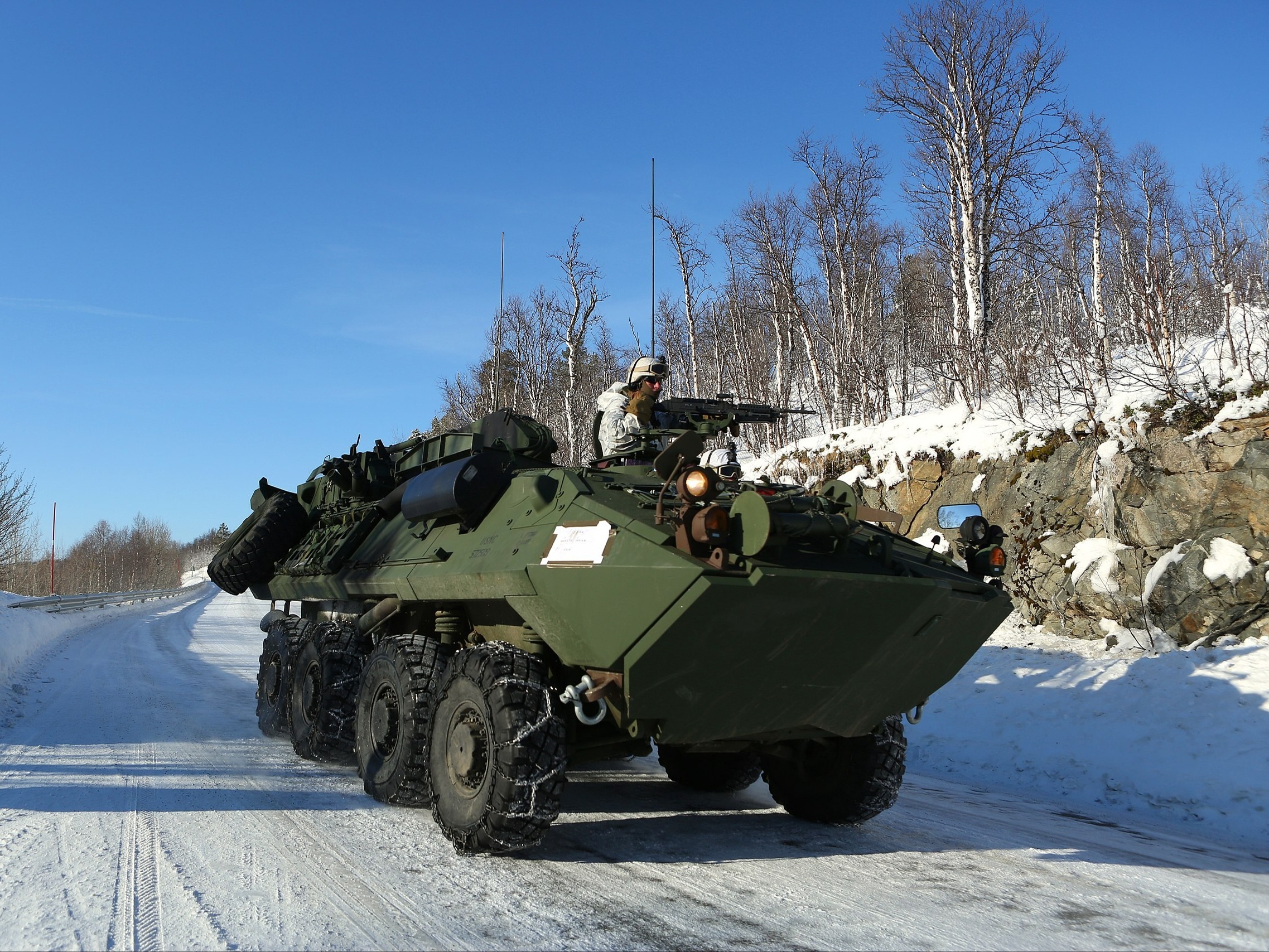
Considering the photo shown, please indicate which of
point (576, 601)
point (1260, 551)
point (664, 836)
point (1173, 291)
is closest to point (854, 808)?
point (664, 836)

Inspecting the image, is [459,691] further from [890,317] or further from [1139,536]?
[890,317]

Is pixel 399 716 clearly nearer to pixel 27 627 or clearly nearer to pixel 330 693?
pixel 330 693

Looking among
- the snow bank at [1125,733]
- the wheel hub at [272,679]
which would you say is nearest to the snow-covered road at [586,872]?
the snow bank at [1125,733]

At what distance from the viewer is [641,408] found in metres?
6.16

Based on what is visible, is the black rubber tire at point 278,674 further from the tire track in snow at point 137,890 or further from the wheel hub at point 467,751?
the wheel hub at point 467,751

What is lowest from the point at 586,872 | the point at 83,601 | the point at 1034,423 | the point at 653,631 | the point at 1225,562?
the point at 586,872

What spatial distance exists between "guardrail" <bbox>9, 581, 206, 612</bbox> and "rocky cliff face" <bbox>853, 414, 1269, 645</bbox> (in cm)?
1978

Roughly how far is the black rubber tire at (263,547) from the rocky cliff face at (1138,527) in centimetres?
710

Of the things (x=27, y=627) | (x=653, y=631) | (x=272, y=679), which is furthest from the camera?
(x=27, y=627)

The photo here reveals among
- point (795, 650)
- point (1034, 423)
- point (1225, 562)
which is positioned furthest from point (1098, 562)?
point (795, 650)

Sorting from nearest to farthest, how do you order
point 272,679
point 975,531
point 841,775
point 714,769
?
point 975,531 → point 841,775 → point 714,769 → point 272,679

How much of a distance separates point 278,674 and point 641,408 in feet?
14.1

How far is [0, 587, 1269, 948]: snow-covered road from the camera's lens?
3697mm

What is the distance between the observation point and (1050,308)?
33812mm
